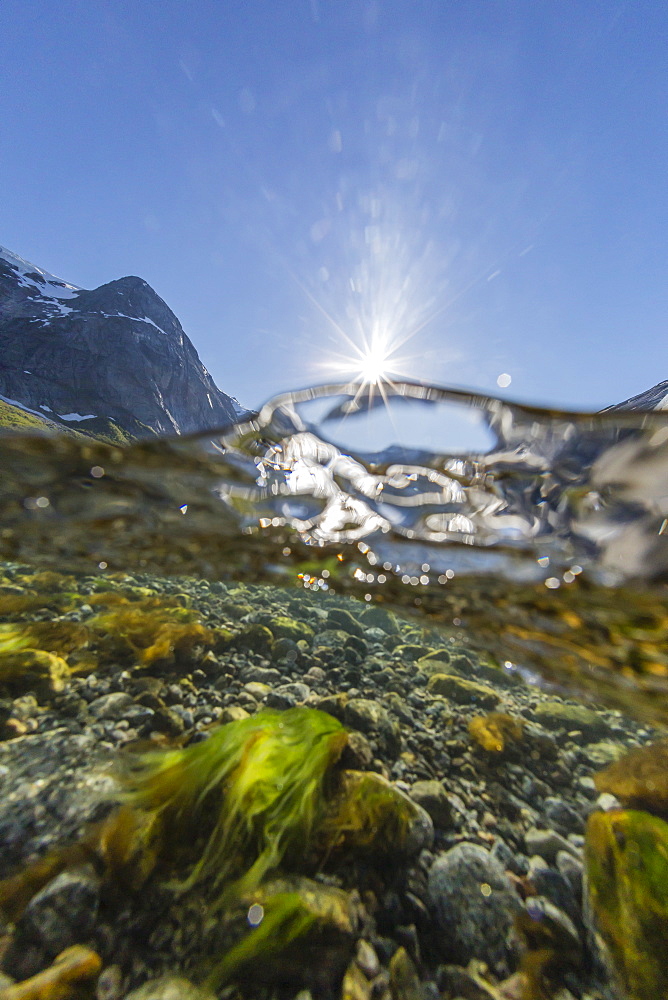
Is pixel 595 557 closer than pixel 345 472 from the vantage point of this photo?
Yes

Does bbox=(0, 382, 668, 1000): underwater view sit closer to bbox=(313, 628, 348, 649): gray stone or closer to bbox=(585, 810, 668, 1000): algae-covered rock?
bbox=(585, 810, 668, 1000): algae-covered rock

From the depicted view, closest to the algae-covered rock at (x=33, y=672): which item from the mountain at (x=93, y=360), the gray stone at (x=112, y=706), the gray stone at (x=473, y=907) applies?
the gray stone at (x=112, y=706)

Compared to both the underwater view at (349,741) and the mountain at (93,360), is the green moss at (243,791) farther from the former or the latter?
the mountain at (93,360)

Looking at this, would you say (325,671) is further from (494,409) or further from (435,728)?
(494,409)

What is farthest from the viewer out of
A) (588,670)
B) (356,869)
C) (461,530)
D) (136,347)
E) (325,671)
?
(136,347)

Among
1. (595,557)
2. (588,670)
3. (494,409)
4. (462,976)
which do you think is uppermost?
(494,409)

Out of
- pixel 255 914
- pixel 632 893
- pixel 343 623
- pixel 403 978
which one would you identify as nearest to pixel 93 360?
pixel 343 623

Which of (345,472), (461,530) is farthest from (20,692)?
(461,530)

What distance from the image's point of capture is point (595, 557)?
260 cm

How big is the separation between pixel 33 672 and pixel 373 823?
3.86m

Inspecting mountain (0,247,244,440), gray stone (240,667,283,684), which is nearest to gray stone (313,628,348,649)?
gray stone (240,667,283,684)

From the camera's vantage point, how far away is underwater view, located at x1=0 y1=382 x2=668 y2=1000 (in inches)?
79.7

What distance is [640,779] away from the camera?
11.1 ft

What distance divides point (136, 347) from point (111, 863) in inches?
4257
